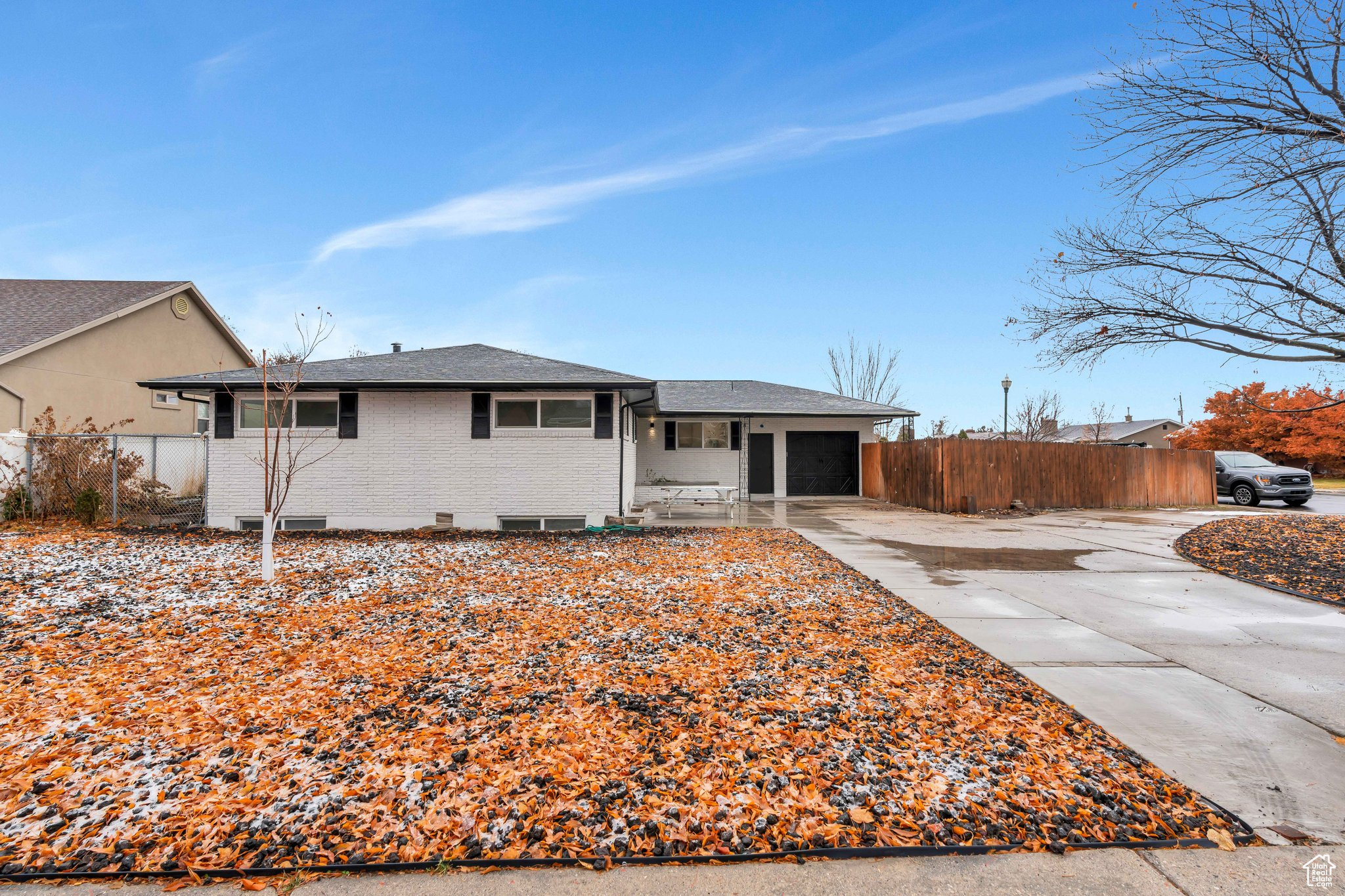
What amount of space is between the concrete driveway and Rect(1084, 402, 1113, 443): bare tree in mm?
37923

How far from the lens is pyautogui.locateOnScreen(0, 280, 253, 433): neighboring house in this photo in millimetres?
12719

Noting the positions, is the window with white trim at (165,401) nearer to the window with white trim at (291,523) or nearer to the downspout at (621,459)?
the window with white trim at (291,523)

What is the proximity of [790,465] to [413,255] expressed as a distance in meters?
13.4

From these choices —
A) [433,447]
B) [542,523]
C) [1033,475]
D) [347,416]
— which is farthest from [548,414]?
[1033,475]

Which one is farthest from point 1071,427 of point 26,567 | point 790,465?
point 26,567

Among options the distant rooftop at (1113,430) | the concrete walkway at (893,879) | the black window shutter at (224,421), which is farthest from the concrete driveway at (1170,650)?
the distant rooftop at (1113,430)

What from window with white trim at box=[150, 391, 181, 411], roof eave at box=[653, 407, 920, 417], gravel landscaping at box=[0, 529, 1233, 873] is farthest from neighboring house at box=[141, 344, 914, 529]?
window with white trim at box=[150, 391, 181, 411]

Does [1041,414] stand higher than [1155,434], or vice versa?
[1041,414]

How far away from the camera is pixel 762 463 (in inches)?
752

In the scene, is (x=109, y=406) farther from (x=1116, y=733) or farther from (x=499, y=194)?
(x=1116, y=733)

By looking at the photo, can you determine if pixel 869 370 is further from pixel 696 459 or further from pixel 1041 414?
pixel 696 459

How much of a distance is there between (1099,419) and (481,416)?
143 feet

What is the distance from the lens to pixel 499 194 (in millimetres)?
15648

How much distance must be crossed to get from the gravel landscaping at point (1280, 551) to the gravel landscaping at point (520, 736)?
15.5ft
